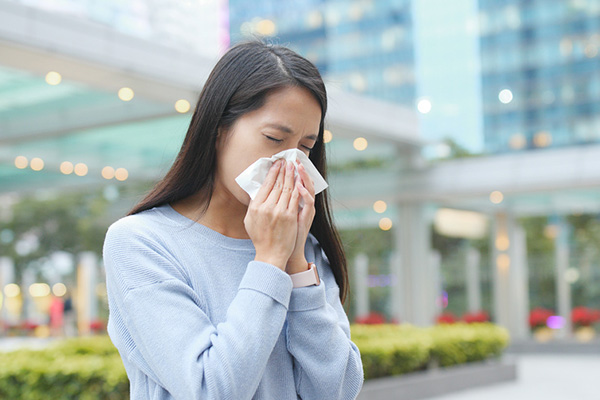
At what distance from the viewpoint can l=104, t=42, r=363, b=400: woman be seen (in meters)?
1.14

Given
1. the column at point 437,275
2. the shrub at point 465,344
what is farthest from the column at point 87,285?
the shrub at point 465,344

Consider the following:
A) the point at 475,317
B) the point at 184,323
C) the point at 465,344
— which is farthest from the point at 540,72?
the point at 184,323

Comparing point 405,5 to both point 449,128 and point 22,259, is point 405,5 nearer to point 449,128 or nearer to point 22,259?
point 449,128

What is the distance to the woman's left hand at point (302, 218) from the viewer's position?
1.24m

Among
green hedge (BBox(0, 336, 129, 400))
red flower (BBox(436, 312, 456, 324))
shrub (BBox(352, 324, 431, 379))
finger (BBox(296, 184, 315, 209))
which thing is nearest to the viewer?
finger (BBox(296, 184, 315, 209))

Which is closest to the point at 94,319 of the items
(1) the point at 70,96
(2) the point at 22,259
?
(2) the point at 22,259

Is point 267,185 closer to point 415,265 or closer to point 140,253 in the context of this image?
point 140,253

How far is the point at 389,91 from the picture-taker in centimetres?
1260

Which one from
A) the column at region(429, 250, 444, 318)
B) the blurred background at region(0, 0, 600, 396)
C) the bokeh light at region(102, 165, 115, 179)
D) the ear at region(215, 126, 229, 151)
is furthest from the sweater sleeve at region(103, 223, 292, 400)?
the column at region(429, 250, 444, 318)

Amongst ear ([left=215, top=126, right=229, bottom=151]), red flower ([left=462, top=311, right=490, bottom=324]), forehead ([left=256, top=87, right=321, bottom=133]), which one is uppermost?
forehead ([left=256, top=87, right=321, bottom=133])

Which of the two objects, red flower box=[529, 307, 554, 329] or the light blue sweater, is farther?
red flower box=[529, 307, 554, 329]

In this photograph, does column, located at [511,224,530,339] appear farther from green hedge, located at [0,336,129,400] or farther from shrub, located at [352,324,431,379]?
green hedge, located at [0,336,129,400]

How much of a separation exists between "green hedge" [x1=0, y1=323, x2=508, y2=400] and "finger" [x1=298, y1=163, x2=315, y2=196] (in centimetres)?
447

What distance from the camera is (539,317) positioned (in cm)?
1603
